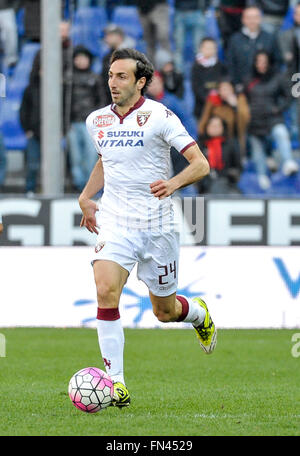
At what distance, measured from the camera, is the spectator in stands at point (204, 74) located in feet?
49.4

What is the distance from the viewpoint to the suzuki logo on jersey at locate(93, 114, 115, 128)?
6797 mm

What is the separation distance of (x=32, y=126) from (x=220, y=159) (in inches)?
115

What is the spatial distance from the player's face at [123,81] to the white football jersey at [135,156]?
0.28ft

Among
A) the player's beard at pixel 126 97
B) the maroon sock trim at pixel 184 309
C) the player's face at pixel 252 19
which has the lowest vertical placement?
the maroon sock trim at pixel 184 309

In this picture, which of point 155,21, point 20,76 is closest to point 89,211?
point 20,76

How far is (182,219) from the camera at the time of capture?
12000 millimetres

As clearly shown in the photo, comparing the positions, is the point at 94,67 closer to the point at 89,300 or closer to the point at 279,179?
the point at 279,179

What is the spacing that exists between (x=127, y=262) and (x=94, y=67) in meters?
9.49

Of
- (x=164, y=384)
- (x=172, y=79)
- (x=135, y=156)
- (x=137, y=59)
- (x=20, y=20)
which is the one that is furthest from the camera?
(x=20, y=20)

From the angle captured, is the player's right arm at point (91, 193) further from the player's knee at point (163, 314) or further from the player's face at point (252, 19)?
the player's face at point (252, 19)

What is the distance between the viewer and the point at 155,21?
52.6 feet

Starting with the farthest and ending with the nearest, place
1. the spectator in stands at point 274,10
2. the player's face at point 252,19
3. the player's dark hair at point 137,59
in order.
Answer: the spectator in stands at point 274,10 → the player's face at point 252,19 → the player's dark hair at point 137,59

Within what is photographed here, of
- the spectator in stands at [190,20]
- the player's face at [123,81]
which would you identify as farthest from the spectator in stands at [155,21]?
the player's face at [123,81]

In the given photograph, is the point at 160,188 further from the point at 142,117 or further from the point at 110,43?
the point at 110,43
